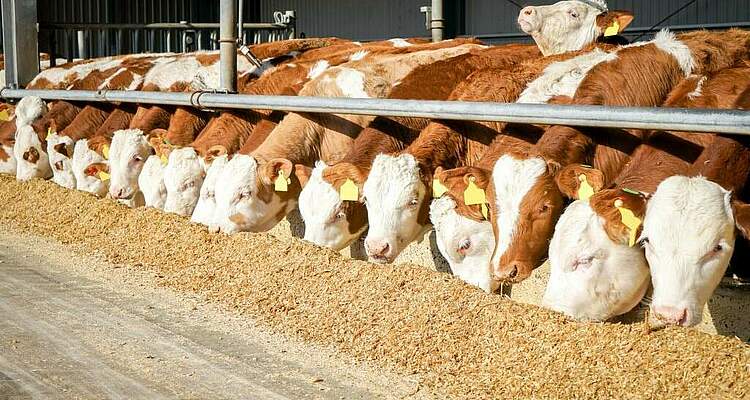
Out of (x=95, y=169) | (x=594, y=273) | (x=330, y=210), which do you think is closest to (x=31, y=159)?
(x=95, y=169)

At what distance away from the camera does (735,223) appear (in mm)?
4762

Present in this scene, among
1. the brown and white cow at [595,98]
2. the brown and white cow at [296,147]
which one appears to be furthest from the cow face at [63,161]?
the brown and white cow at [595,98]

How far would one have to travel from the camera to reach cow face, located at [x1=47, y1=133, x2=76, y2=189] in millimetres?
10719

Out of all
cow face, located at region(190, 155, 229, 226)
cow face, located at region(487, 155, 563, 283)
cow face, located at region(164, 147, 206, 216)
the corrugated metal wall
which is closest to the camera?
cow face, located at region(487, 155, 563, 283)

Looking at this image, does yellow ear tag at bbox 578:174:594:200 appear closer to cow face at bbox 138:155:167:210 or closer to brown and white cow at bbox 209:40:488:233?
brown and white cow at bbox 209:40:488:233

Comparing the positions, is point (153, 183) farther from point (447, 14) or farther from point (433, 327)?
point (447, 14)

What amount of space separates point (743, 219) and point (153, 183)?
5.48 meters

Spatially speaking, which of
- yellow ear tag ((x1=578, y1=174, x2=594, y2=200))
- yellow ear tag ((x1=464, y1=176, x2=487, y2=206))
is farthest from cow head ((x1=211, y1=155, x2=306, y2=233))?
yellow ear tag ((x1=578, y1=174, x2=594, y2=200))

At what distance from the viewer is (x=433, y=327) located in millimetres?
5141

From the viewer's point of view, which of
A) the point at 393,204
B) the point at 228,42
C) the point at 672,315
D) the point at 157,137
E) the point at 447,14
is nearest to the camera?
the point at 672,315

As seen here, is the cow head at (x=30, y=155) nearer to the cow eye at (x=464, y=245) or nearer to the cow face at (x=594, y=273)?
the cow eye at (x=464, y=245)

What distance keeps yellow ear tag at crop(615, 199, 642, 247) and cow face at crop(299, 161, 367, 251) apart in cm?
221

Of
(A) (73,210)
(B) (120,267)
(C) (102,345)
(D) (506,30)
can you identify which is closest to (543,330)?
(C) (102,345)

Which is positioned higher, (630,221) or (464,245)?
(630,221)
